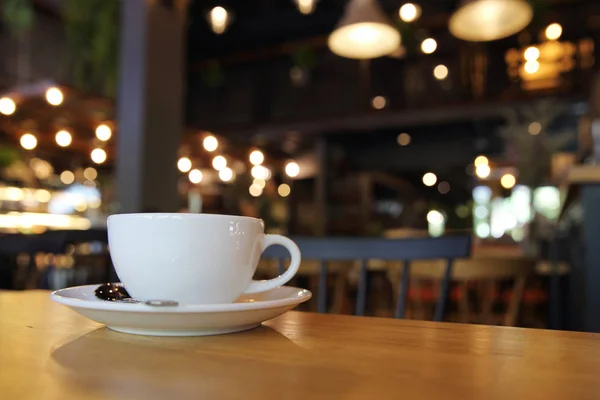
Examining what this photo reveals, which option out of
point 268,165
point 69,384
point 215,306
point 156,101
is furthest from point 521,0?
point 268,165

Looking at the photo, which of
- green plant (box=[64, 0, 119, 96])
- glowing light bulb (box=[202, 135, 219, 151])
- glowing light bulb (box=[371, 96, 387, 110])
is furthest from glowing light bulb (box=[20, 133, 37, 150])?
glowing light bulb (box=[371, 96, 387, 110])

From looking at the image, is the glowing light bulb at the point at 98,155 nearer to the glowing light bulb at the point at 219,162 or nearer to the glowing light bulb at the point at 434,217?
the glowing light bulb at the point at 219,162

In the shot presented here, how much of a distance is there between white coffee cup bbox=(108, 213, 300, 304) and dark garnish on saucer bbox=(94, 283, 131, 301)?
55 millimetres

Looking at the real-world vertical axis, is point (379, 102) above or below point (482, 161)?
above

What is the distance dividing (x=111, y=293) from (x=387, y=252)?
616 millimetres

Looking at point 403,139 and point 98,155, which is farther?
point 403,139

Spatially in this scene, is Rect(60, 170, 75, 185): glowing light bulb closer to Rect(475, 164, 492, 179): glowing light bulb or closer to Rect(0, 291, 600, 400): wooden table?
Rect(475, 164, 492, 179): glowing light bulb

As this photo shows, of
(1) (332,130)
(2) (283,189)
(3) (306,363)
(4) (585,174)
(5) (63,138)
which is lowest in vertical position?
(3) (306,363)

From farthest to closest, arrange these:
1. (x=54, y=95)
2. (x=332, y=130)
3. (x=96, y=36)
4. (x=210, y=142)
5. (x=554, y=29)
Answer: (x=332, y=130), (x=210, y=142), (x=54, y=95), (x=554, y=29), (x=96, y=36)

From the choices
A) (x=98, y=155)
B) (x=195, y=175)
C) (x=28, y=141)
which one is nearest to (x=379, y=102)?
(x=195, y=175)

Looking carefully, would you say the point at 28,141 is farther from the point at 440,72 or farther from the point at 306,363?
the point at 306,363

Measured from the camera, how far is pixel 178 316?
20.8 inches

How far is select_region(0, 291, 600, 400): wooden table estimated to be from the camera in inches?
14.5

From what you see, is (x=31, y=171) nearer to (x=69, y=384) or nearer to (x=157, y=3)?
(x=157, y=3)
